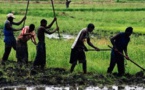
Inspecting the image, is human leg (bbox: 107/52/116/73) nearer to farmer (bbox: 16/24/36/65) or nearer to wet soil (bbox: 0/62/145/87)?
wet soil (bbox: 0/62/145/87)

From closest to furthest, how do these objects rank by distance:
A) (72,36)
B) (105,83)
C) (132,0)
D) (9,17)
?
(105,83) → (9,17) → (72,36) → (132,0)

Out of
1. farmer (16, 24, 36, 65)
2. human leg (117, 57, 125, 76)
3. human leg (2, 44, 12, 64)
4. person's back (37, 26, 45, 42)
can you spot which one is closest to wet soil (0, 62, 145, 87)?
human leg (117, 57, 125, 76)

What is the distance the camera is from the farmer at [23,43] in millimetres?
12547

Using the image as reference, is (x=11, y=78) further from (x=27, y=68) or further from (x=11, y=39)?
(x=11, y=39)

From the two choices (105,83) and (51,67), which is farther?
(51,67)

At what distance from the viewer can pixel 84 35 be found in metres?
11.4

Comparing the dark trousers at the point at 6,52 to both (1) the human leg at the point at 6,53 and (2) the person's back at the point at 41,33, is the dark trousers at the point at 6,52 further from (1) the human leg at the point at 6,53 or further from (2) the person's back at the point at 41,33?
(2) the person's back at the point at 41,33

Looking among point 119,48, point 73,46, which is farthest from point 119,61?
point 73,46

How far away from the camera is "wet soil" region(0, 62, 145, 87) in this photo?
35.2 feet

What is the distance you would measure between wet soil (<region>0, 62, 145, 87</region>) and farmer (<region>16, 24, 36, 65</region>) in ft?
2.58

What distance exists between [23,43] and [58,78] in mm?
2246

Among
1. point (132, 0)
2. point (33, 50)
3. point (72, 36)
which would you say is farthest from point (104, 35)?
point (132, 0)

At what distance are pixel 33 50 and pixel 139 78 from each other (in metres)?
5.04

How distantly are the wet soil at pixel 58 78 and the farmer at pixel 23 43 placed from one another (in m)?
0.79
